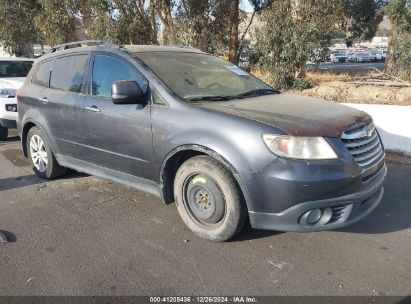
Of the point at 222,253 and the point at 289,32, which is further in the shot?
the point at 289,32

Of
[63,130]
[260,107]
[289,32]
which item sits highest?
[289,32]

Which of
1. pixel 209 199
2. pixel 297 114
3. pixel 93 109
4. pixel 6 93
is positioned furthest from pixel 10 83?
pixel 297 114

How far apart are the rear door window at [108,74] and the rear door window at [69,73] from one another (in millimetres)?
241

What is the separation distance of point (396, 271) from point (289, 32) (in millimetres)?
8597

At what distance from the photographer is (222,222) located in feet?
11.3

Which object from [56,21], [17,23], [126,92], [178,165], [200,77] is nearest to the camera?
[126,92]

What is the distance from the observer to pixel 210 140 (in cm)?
329

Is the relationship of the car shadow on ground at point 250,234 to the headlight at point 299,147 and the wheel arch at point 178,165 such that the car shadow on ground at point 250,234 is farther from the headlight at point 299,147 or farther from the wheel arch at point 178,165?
the headlight at point 299,147

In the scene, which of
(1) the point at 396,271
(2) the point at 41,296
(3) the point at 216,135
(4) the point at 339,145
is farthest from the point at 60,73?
(1) the point at 396,271

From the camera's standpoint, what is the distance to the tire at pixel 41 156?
518 cm

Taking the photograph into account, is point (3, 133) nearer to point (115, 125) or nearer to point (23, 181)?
point (23, 181)

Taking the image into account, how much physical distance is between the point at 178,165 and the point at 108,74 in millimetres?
1345

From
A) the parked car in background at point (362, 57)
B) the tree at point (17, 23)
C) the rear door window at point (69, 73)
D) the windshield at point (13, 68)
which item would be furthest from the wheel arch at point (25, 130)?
the parked car in background at point (362, 57)

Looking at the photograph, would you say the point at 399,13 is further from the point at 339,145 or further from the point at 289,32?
the point at 339,145
